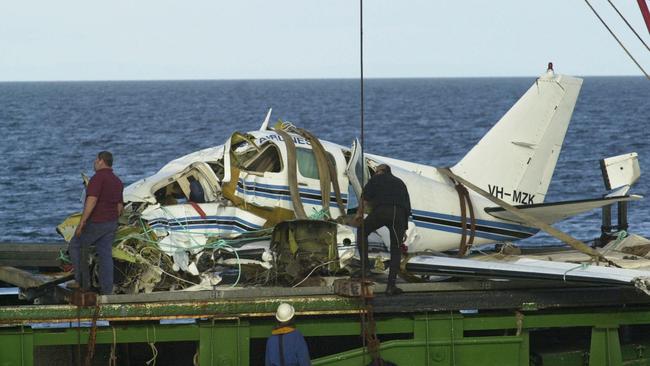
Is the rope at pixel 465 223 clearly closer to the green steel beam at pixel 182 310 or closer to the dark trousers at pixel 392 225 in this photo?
the dark trousers at pixel 392 225

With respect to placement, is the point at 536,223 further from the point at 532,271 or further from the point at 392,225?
the point at 392,225

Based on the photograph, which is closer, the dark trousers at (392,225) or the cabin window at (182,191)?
the dark trousers at (392,225)

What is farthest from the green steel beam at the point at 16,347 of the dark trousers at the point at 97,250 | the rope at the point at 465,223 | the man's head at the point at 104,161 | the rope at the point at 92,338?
the rope at the point at 465,223

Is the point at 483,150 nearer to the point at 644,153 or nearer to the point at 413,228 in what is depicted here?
the point at 413,228

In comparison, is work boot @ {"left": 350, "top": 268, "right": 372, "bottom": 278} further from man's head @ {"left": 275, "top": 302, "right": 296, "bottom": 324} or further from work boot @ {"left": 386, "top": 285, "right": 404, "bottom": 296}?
man's head @ {"left": 275, "top": 302, "right": 296, "bottom": 324}

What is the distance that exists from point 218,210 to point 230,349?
2.45m

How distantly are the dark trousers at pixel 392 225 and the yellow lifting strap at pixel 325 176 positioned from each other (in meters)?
1.68

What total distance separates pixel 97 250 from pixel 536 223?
5.85 m

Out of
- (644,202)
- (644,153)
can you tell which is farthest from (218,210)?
(644,153)

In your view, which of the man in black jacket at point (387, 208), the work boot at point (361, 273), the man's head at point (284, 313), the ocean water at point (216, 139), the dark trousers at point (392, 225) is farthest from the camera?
the ocean water at point (216, 139)

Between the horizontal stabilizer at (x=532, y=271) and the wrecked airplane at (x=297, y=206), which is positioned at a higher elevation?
the wrecked airplane at (x=297, y=206)

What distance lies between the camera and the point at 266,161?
1612 cm

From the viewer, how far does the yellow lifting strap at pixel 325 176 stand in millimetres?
16094

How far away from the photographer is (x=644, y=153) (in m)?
52.5
